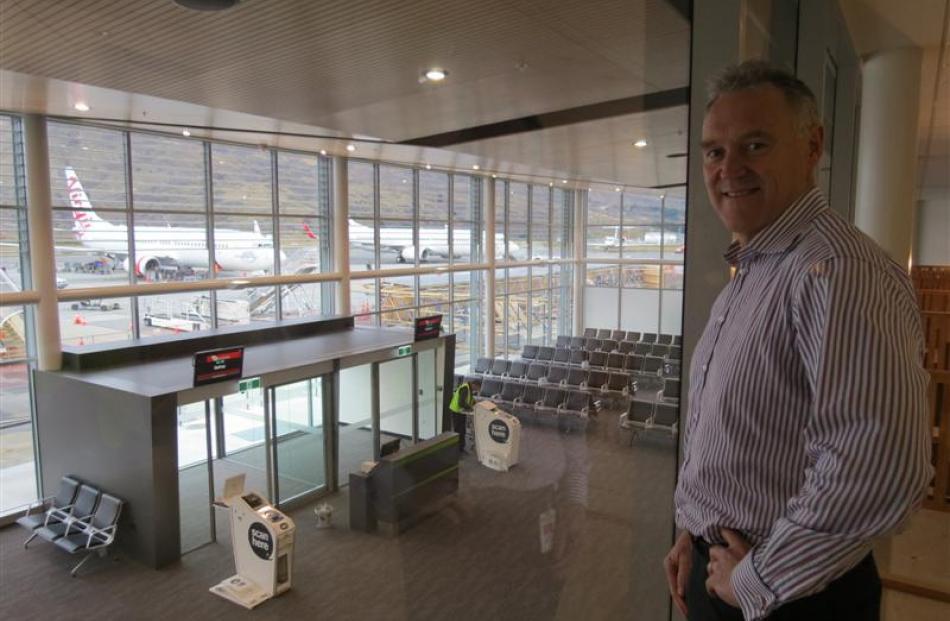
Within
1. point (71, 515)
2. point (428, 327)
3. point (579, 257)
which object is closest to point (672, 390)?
point (579, 257)

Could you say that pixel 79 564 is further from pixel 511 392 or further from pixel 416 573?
pixel 511 392

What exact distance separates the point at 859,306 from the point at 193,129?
9562 mm

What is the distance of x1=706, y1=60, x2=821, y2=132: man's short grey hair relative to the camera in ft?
3.74

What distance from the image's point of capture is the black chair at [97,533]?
24.0ft

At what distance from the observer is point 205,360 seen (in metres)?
8.01

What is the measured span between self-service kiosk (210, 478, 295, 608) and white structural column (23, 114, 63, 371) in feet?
11.8

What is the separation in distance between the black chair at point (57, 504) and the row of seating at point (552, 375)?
27.1ft

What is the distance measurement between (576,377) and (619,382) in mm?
1141

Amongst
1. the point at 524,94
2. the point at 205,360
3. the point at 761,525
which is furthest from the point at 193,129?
the point at 761,525

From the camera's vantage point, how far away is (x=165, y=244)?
10203 mm

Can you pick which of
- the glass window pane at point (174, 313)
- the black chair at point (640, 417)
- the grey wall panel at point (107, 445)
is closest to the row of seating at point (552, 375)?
the black chair at point (640, 417)

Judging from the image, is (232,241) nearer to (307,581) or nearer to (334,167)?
(334,167)

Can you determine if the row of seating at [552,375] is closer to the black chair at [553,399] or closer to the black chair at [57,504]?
the black chair at [553,399]

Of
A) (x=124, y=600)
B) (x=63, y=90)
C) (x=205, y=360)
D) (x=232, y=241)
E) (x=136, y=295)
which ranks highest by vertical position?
(x=63, y=90)
